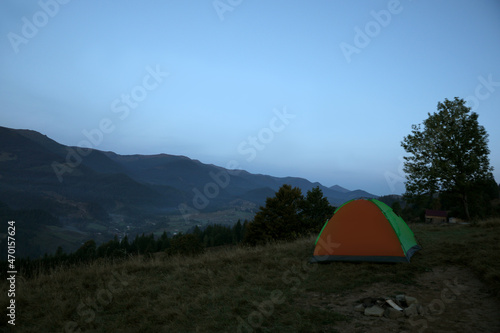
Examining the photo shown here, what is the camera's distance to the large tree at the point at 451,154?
19312 millimetres

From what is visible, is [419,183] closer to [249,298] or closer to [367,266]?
[367,266]

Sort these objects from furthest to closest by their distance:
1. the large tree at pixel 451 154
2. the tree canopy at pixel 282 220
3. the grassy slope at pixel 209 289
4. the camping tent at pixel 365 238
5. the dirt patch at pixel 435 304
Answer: the tree canopy at pixel 282 220, the large tree at pixel 451 154, the camping tent at pixel 365 238, the grassy slope at pixel 209 289, the dirt patch at pixel 435 304

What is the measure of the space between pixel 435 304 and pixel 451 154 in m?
19.3

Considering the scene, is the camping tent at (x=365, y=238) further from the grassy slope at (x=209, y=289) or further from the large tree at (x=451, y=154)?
the large tree at (x=451, y=154)

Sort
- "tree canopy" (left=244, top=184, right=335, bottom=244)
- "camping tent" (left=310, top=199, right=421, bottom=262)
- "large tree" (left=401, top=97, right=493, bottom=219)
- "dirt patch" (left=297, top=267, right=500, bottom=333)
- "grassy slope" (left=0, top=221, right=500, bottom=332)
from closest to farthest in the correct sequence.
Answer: "dirt patch" (left=297, top=267, right=500, bottom=333)
"grassy slope" (left=0, top=221, right=500, bottom=332)
"camping tent" (left=310, top=199, right=421, bottom=262)
"large tree" (left=401, top=97, right=493, bottom=219)
"tree canopy" (left=244, top=184, right=335, bottom=244)

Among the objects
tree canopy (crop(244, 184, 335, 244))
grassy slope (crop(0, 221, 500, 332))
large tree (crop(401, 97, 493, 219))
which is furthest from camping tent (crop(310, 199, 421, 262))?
tree canopy (crop(244, 184, 335, 244))

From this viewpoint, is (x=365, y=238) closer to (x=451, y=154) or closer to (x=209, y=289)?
(x=209, y=289)

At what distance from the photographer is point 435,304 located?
5102mm

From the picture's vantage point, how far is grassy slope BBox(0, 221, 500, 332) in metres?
4.89

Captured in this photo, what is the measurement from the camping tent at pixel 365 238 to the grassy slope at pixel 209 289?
1.09 ft

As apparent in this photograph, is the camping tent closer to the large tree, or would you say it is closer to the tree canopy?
the large tree

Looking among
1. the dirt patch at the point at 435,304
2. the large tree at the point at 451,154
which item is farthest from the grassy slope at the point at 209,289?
the large tree at the point at 451,154

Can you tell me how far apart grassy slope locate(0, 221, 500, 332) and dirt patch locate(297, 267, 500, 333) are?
11.3 inches

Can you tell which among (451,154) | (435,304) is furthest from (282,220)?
(435,304)
